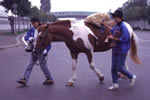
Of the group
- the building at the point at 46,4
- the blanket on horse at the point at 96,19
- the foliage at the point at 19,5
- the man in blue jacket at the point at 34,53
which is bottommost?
the man in blue jacket at the point at 34,53

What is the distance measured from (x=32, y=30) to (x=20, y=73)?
2.18 m

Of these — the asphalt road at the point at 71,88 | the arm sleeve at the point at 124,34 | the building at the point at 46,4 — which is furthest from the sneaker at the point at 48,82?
the building at the point at 46,4

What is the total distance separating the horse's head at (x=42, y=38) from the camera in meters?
6.73

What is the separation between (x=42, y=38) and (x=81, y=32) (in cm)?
94

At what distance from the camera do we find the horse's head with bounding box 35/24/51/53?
6733mm

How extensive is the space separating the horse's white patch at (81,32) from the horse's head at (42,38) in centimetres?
64

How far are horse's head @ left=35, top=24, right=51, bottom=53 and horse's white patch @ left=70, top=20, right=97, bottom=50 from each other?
2.09ft

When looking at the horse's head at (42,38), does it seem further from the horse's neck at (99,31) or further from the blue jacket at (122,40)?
the blue jacket at (122,40)

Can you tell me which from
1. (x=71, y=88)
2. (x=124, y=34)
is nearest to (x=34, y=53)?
(x=71, y=88)

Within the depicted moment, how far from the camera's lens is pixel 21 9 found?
35.8 m

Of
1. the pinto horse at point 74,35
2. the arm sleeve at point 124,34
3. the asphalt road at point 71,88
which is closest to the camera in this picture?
the asphalt road at point 71,88

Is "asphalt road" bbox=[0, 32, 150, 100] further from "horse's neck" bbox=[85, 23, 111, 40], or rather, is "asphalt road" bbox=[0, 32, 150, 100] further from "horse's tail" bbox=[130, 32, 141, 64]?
"horse's neck" bbox=[85, 23, 111, 40]

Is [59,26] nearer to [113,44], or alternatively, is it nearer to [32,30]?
[32,30]

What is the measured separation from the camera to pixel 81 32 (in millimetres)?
6957
